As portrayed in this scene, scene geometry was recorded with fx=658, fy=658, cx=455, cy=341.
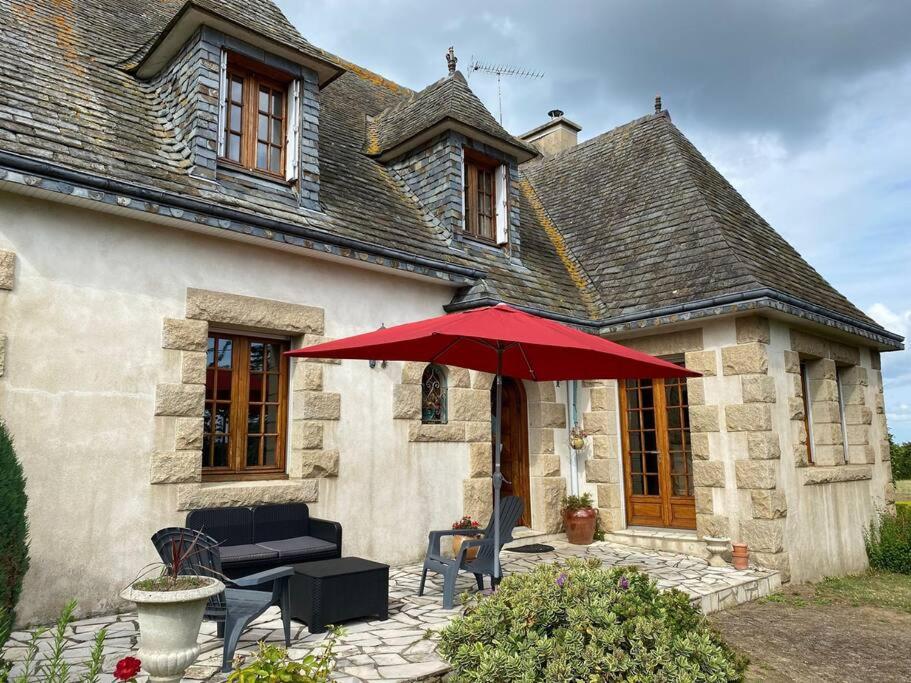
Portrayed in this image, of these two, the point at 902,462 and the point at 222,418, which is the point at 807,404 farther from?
the point at 902,462

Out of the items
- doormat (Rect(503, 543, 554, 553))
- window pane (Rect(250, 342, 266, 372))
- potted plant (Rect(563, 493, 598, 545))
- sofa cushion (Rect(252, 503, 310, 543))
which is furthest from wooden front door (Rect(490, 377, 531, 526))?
sofa cushion (Rect(252, 503, 310, 543))

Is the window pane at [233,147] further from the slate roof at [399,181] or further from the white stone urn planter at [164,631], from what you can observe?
the white stone urn planter at [164,631]

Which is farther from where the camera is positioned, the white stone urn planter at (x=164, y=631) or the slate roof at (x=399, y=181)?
the slate roof at (x=399, y=181)

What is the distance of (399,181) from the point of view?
9.56m

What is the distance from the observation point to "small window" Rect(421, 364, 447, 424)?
7.84 metres

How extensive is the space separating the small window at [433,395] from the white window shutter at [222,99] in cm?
333

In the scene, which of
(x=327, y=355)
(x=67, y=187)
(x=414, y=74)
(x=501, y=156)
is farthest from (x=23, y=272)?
(x=414, y=74)

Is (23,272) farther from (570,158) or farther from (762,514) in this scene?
(570,158)

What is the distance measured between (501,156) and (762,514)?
19.2 feet

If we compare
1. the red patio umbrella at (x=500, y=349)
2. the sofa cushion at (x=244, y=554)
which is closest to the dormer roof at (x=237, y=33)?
the red patio umbrella at (x=500, y=349)

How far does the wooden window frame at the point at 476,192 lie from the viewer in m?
9.23

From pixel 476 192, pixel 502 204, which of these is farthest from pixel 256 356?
pixel 502 204

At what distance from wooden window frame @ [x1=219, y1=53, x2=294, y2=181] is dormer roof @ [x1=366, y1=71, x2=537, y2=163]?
7.26 ft

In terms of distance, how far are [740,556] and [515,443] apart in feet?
10.5
